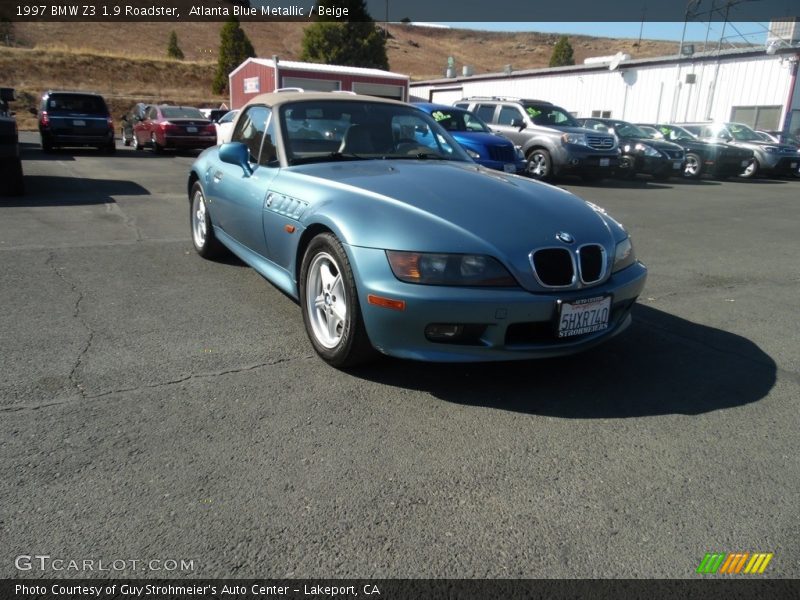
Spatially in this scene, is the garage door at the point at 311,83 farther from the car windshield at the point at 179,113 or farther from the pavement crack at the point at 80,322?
the pavement crack at the point at 80,322

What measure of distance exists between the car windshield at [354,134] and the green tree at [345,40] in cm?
4391

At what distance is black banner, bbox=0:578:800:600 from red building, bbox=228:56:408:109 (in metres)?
24.1

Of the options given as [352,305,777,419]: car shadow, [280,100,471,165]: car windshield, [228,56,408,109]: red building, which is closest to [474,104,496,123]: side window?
[228,56,408,109]: red building

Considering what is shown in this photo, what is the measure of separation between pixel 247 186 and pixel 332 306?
1.50 metres

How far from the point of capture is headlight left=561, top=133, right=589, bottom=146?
14.0m

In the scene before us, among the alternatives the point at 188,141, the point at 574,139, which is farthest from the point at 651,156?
the point at 188,141

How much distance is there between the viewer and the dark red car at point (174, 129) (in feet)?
60.4

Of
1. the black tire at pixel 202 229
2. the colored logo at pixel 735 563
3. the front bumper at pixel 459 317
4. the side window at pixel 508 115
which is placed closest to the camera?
the colored logo at pixel 735 563

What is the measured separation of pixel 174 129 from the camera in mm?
18422

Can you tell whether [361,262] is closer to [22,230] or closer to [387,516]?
[387,516]

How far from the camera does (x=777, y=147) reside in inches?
714

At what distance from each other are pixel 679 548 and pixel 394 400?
4.75 feet

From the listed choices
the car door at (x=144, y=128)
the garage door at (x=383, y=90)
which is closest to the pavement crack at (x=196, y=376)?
the car door at (x=144, y=128)

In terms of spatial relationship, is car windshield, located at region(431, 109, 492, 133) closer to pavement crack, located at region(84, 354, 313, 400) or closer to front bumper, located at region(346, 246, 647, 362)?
pavement crack, located at region(84, 354, 313, 400)
